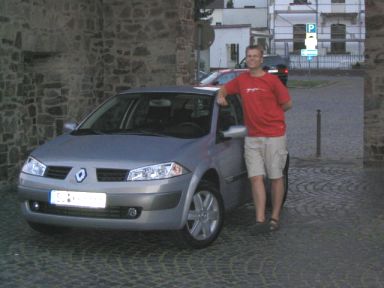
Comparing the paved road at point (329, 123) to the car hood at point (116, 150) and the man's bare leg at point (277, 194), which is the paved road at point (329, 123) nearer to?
the man's bare leg at point (277, 194)

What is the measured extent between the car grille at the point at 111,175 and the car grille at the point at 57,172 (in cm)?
32

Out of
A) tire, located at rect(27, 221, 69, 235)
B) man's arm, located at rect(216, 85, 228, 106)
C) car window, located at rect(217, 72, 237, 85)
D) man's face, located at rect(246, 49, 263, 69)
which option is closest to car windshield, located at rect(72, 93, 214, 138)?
man's arm, located at rect(216, 85, 228, 106)

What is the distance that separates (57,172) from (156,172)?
0.95 m

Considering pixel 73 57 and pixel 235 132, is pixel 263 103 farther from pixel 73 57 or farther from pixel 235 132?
pixel 73 57

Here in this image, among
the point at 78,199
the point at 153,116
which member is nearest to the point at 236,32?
the point at 153,116

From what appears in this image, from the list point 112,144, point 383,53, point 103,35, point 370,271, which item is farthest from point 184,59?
point 370,271

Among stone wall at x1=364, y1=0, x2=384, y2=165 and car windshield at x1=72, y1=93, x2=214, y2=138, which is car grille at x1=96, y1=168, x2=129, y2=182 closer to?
car windshield at x1=72, y1=93, x2=214, y2=138

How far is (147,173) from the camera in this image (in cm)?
586

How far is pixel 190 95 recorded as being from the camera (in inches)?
285

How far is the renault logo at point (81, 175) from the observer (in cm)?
590

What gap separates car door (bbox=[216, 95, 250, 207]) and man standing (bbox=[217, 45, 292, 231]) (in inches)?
6.3

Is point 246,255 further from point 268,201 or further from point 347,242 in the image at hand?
A: point 268,201

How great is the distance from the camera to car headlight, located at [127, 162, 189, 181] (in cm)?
583

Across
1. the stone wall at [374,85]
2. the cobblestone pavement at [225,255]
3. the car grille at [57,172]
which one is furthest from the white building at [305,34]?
the car grille at [57,172]
